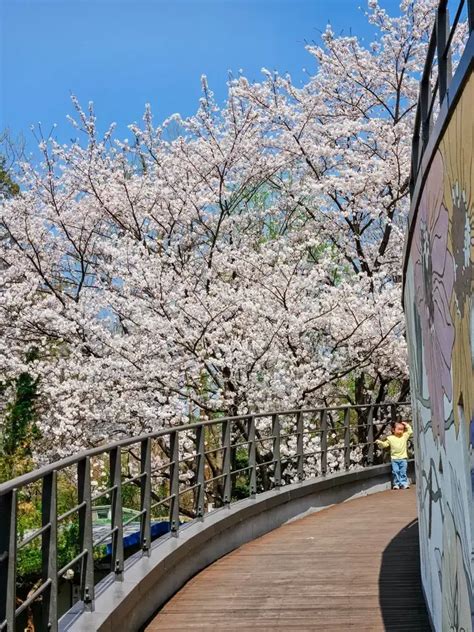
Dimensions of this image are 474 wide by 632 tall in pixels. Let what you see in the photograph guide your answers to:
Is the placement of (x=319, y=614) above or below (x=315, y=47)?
below

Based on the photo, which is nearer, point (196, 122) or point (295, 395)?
point (295, 395)

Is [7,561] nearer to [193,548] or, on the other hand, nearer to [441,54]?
[441,54]

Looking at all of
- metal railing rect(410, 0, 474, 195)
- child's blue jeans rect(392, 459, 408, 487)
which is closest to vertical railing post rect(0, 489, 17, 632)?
metal railing rect(410, 0, 474, 195)

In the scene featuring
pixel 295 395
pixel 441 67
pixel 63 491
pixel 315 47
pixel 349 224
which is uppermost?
pixel 315 47

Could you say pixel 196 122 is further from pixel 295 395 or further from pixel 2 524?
pixel 2 524

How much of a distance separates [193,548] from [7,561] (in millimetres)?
4515

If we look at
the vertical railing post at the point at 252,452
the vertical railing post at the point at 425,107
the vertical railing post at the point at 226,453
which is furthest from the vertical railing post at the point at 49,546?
the vertical railing post at the point at 252,452

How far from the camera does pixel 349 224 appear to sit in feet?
65.5

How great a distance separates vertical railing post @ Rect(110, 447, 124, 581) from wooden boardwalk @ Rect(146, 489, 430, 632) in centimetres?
64

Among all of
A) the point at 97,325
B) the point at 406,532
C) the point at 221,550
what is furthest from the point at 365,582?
the point at 97,325

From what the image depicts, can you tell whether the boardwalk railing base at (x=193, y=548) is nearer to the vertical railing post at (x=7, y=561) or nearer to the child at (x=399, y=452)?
the child at (x=399, y=452)

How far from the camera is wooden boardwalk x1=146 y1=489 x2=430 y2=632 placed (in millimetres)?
6660

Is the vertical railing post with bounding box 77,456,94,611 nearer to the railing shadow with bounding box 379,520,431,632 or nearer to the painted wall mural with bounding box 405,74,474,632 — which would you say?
the painted wall mural with bounding box 405,74,474,632

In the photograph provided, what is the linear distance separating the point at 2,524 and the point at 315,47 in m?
19.2
